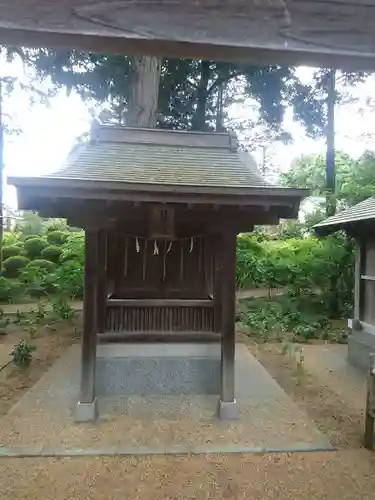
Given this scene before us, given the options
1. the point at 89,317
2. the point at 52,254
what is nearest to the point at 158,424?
the point at 89,317

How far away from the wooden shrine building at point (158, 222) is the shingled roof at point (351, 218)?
2561 millimetres

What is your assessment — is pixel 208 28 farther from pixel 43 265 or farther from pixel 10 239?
pixel 10 239

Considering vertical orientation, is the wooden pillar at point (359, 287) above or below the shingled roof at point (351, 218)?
below

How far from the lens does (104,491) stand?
11.3 ft

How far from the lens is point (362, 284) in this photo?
8.21 metres

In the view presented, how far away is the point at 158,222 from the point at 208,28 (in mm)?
3509

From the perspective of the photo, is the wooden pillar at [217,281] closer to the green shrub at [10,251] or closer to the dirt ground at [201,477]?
the dirt ground at [201,477]

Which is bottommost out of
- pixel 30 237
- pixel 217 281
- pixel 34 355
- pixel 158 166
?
pixel 34 355

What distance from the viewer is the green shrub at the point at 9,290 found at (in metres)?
13.2

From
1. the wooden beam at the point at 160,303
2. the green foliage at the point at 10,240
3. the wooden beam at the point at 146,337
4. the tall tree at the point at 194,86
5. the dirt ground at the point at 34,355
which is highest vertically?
the tall tree at the point at 194,86

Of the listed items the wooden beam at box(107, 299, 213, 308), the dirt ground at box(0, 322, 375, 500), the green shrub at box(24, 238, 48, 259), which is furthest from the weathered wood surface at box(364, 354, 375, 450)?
the green shrub at box(24, 238, 48, 259)

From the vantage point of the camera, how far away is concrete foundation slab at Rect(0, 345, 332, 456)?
4332 mm

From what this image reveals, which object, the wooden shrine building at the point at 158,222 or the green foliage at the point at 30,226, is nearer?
the wooden shrine building at the point at 158,222

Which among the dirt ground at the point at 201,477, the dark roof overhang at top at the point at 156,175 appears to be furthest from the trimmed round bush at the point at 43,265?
the dirt ground at the point at 201,477
